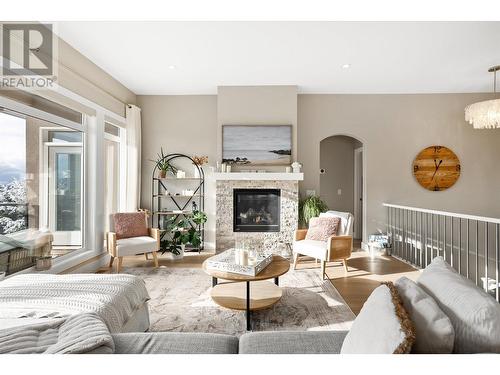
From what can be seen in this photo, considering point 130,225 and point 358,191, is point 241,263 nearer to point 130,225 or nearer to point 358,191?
point 130,225

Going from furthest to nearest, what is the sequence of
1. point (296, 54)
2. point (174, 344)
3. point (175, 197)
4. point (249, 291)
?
point (175, 197) → point (296, 54) → point (249, 291) → point (174, 344)

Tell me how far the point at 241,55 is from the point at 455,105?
396 centimetres

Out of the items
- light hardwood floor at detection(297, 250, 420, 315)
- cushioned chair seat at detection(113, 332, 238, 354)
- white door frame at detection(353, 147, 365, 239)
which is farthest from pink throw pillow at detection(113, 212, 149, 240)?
white door frame at detection(353, 147, 365, 239)

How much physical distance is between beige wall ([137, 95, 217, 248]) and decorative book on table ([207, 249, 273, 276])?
2323 millimetres

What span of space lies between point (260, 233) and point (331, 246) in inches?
56.0

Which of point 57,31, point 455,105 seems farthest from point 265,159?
point 455,105

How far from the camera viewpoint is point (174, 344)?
4.05 ft

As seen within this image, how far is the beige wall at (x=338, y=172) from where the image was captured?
242 inches

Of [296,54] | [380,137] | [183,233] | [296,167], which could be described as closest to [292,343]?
[296,54]

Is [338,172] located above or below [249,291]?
above

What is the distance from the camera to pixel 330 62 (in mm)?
3584

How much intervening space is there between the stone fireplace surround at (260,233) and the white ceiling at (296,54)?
1624 millimetres

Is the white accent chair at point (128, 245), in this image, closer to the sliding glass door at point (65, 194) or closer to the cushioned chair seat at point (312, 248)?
the sliding glass door at point (65, 194)

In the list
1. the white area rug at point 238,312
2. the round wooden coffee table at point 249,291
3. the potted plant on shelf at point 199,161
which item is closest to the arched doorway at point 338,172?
the potted plant on shelf at point 199,161
